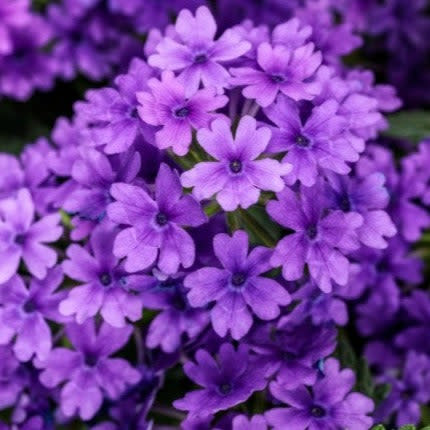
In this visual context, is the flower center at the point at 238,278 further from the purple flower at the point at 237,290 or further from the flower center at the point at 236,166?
the flower center at the point at 236,166

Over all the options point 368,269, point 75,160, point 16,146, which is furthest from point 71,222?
point 16,146

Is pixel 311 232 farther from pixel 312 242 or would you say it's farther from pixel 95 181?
pixel 95 181

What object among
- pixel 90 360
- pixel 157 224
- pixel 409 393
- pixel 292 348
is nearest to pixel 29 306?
pixel 90 360

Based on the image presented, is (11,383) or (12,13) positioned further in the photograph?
(12,13)

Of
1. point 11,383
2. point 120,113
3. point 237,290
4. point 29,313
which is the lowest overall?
point 11,383

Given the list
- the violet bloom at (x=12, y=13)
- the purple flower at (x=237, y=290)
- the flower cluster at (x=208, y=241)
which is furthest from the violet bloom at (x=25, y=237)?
the violet bloom at (x=12, y=13)

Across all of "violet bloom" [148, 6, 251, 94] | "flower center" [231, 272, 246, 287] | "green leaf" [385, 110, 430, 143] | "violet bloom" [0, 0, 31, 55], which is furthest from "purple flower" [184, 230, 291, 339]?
"violet bloom" [0, 0, 31, 55]

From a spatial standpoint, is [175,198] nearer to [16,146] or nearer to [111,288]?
[111,288]
